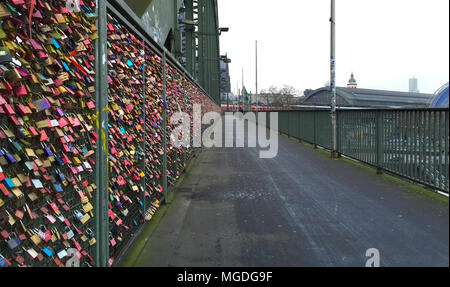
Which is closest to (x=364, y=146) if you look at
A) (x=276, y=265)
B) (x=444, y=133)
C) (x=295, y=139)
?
(x=444, y=133)

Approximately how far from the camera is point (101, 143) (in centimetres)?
258

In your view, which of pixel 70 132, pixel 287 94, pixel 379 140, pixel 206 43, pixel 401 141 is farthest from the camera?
pixel 287 94

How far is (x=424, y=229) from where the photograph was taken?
3.92 meters

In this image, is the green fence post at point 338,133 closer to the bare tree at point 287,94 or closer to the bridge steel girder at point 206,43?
the bridge steel girder at point 206,43

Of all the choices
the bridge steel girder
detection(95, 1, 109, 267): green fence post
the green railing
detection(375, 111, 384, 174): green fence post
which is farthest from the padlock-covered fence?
the bridge steel girder

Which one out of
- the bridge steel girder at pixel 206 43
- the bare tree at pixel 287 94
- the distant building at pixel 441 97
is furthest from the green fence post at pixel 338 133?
the bare tree at pixel 287 94

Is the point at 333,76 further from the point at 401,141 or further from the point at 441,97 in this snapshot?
the point at 441,97

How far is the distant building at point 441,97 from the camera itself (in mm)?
2188

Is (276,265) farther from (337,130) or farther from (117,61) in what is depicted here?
(337,130)

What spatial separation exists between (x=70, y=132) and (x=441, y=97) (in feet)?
7.81

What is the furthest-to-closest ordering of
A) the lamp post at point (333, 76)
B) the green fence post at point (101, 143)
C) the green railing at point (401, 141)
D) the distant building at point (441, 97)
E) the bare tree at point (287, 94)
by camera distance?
the bare tree at point (287, 94) < the lamp post at point (333, 76) < the green railing at point (401, 141) < the green fence post at point (101, 143) < the distant building at point (441, 97)

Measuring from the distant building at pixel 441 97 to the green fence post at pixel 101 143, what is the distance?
7.46 ft

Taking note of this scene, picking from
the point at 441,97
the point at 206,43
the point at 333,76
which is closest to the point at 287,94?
the point at 206,43

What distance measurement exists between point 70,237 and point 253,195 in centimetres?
400
